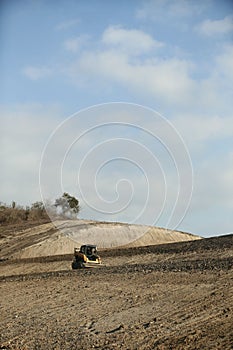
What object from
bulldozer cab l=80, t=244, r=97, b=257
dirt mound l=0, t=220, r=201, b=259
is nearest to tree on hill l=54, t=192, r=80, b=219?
dirt mound l=0, t=220, r=201, b=259

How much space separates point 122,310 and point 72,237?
4373cm

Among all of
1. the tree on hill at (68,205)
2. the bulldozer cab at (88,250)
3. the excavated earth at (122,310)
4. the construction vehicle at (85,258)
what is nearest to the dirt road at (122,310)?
the excavated earth at (122,310)

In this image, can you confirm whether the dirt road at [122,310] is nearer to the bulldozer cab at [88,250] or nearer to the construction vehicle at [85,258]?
the construction vehicle at [85,258]

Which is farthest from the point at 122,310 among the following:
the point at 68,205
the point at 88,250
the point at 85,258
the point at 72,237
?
the point at 68,205

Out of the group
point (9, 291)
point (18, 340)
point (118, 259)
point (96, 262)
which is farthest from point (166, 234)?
point (18, 340)

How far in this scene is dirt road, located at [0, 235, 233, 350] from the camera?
14945 millimetres

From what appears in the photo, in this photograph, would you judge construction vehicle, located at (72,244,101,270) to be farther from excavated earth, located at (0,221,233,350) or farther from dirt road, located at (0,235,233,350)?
dirt road, located at (0,235,233,350)

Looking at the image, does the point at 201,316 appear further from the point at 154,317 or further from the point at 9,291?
the point at 9,291

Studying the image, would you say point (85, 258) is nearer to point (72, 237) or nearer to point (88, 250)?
point (88, 250)

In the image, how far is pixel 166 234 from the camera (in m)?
71.8

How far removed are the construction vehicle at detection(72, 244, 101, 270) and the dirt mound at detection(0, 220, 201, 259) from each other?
54.5 feet

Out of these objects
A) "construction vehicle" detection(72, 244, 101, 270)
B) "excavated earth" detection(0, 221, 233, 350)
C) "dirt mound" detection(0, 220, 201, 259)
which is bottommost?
"excavated earth" detection(0, 221, 233, 350)

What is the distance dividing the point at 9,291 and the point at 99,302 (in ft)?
21.3

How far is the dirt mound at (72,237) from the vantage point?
57.9 metres
